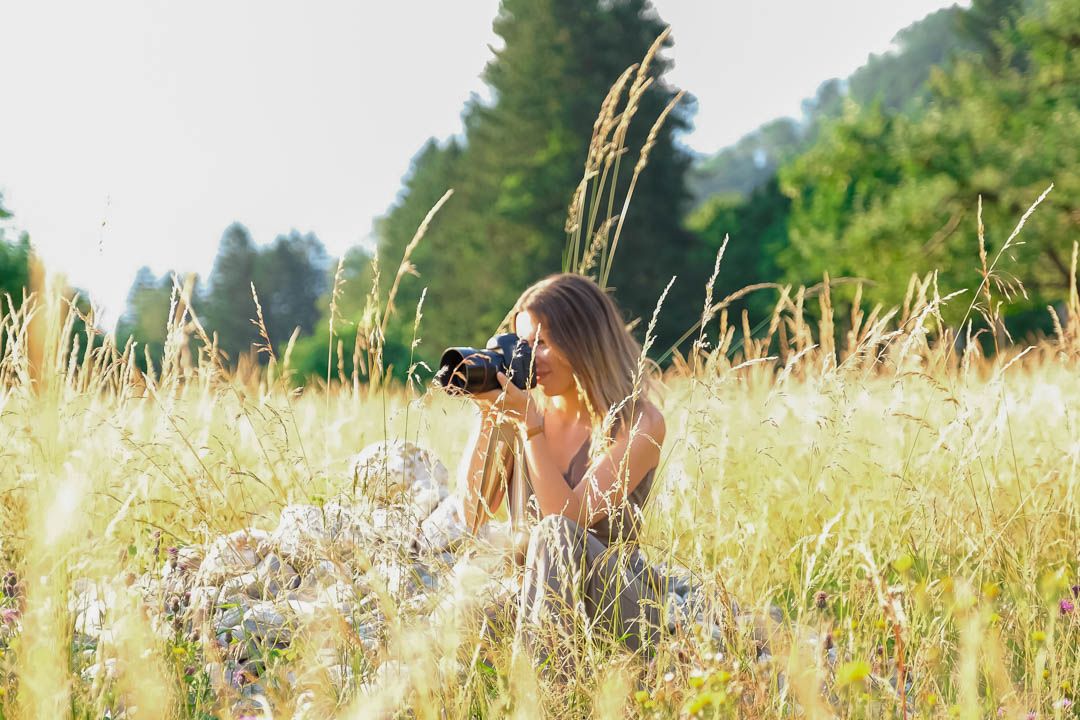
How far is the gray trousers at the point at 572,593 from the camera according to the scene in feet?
5.51

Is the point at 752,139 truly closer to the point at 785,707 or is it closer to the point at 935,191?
the point at 935,191

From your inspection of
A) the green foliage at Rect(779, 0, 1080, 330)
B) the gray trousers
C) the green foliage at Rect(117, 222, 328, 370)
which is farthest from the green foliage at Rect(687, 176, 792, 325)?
the green foliage at Rect(117, 222, 328, 370)

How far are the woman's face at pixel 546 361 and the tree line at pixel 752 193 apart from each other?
6792mm

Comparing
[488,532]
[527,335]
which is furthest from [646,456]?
[488,532]

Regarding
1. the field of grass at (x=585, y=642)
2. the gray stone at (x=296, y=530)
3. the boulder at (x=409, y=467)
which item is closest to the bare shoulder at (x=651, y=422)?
the field of grass at (x=585, y=642)

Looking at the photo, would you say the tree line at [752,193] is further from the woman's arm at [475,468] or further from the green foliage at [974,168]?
the woman's arm at [475,468]

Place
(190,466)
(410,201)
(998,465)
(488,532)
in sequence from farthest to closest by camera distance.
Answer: (410,201), (998,465), (488,532), (190,466)

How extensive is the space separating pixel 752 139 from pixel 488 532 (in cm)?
7126

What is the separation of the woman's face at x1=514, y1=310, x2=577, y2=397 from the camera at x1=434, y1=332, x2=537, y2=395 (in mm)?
269

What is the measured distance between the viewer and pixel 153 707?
4.16 ft

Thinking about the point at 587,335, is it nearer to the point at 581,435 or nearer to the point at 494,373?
the point at 581,435

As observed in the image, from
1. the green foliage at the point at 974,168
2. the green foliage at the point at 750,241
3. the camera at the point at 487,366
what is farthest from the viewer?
the green foliage at the point at 750,241

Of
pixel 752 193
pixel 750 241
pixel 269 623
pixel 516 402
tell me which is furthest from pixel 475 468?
pixel 752 193

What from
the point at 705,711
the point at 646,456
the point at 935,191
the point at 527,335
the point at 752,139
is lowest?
the point at 705,711
